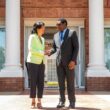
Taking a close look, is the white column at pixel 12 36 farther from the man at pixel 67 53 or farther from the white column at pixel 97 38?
the man at pixel 67 53

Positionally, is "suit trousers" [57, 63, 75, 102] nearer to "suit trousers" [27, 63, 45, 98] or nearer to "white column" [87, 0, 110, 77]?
"suit trousers" [27, 63, 45, 98]

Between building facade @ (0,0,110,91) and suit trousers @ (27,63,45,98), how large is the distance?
20.8ft

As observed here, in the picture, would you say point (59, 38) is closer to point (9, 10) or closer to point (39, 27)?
point (39, 27)

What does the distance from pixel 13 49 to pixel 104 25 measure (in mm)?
3734

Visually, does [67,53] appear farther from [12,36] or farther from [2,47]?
[2,47]

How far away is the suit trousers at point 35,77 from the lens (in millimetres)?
8961

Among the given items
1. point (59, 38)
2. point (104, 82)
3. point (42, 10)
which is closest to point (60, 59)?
point (59, 38)

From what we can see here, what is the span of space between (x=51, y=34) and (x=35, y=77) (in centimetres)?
859

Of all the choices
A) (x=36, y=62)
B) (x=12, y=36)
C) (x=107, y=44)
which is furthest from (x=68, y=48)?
(x=107, y=44)

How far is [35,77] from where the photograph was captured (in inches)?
353

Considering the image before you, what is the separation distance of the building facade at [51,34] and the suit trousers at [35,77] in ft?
20.8

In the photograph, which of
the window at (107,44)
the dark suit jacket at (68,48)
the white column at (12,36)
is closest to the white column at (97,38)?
the window at (107,44)

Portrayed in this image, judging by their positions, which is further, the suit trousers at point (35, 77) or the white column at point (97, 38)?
the white column at point (97, 38)

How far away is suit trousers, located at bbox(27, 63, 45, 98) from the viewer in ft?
29.4
